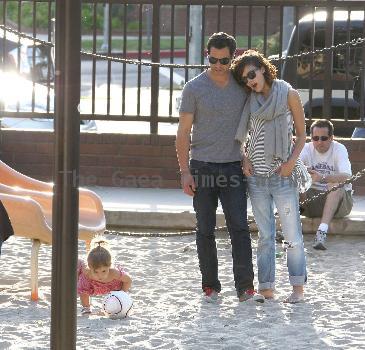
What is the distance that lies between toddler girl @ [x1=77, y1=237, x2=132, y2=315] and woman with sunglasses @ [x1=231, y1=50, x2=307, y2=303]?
0.96 m

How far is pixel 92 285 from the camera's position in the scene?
25.8 ft

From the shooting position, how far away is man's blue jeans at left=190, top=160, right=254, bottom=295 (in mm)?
8070

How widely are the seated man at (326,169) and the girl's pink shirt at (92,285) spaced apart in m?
2.73

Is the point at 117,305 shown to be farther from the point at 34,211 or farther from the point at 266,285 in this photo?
the point at 266,285

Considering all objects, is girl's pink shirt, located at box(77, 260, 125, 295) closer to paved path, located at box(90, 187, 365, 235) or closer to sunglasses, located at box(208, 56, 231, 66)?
sunglasses, located at box(208, 56, 231, 66)

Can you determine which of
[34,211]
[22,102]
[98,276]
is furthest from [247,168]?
[22,102]

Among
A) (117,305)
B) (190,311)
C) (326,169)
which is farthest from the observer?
(326,169)

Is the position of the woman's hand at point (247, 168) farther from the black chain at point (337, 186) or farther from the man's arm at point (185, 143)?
the black chain at point (337, 186)

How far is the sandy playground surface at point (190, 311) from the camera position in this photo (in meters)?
7.05

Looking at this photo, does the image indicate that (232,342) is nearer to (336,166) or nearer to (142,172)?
(336,166)

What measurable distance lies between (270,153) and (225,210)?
50cm

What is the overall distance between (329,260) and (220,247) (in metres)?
0.97

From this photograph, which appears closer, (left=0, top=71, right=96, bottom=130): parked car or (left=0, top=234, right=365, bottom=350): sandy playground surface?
(left=0, top=234, right=365, bottom=350): sandy playground surface

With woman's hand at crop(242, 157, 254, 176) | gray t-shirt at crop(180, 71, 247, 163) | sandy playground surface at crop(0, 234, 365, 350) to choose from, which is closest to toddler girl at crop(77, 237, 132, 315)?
sandy playground surface at crop(0, 234, 365, 350)
